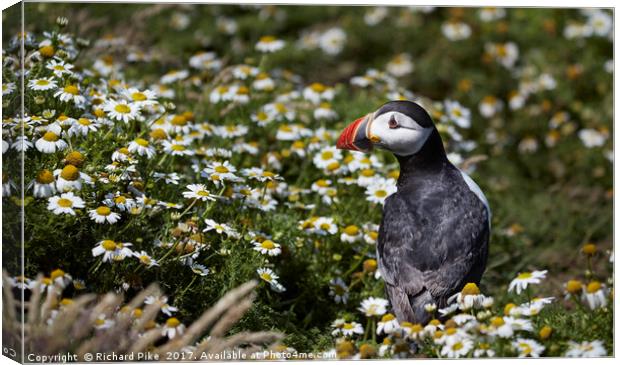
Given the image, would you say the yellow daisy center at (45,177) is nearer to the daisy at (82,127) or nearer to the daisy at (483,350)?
the daisy at (82,127)

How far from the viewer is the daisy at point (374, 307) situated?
420 cm

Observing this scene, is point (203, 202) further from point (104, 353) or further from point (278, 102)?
point (278, 102)

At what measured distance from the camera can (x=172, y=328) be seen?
3.78 m

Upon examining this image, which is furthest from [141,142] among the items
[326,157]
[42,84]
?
[326,157]

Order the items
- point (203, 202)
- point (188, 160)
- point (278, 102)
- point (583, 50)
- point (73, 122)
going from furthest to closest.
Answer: point (583, 50) < point (278, 102) < point (188, 160) < point (203, 202) < point (73, 122)

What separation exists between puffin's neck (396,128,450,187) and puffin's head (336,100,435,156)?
0.9 inches

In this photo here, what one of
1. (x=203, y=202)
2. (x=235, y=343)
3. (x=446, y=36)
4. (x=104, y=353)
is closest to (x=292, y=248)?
(x=203, y=202)

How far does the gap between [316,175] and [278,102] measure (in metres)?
0.60

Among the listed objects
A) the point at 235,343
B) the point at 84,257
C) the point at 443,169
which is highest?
the point at 443,169

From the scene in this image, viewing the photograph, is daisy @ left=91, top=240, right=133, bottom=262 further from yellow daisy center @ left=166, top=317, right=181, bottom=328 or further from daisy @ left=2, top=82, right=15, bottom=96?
daisy @ left=2, top=82, right=15, bottom=96

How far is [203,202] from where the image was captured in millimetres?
4355

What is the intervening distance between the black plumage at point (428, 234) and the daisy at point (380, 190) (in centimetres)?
34

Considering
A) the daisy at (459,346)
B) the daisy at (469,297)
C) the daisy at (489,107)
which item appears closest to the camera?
the daisy at (459,346)

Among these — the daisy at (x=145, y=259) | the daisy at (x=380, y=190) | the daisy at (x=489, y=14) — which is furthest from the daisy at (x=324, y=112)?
the daisy at (x=489, y=14)
